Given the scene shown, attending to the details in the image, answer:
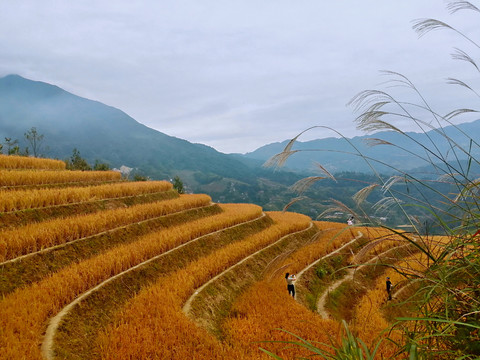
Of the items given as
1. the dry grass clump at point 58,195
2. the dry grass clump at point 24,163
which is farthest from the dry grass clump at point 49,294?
the dry grass clump at point 24,163

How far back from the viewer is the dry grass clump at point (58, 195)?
1145 centimetres


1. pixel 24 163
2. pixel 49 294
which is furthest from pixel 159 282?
pixel 24 163

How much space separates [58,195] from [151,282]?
6.93m

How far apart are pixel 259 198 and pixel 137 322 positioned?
191m

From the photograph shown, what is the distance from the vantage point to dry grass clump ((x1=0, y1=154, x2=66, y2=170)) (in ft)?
58.0

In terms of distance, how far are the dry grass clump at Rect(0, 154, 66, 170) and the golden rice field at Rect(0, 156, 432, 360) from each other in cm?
15

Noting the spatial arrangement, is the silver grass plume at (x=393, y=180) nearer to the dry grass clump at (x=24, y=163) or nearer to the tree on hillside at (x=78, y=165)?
the dry grass clump at (x=24, y=163)

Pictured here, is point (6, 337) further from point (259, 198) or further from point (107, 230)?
point (259, 198)

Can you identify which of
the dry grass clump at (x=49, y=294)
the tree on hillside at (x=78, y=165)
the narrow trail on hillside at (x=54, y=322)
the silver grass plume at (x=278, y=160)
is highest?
the silver grass plume at (x=278, y=160)

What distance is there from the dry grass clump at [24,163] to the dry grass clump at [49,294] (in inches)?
440

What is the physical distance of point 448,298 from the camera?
2.83m

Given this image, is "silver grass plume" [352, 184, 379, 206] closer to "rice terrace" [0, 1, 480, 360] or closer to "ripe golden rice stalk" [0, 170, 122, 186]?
"rice terrace" [0, 1, 480, 360]

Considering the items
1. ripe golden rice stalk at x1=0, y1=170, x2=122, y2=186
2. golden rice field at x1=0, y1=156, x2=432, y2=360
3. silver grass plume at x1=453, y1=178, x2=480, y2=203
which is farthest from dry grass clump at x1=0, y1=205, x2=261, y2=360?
ripe golden rice stalk at x1=0, y1=170, x2=122, y2=186

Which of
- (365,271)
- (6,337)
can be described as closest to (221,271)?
(6,337)
